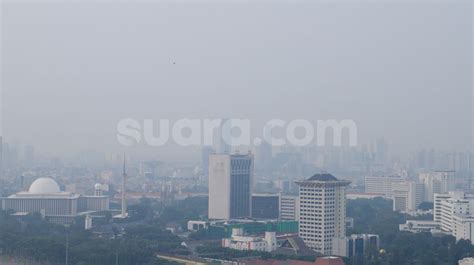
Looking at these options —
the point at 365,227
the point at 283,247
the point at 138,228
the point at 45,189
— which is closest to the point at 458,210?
the point at 365,227

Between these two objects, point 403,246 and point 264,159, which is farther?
point 264,159

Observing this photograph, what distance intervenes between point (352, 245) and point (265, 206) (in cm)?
347

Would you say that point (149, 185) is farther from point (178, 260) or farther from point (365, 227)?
point (178, 260)

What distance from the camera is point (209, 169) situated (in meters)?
11.0

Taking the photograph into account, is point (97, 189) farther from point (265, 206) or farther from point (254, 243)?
point (254, 243)

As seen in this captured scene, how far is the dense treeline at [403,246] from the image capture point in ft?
23.4

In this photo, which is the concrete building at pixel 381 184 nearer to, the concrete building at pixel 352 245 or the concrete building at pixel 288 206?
the concrete building at pixel 288 206

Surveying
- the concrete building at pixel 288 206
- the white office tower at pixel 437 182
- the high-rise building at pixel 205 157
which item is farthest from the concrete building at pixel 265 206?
the white office tower at pixel 437 182

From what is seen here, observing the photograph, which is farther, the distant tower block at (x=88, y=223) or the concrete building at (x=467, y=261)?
the distant tower block at (x=88, y=223)

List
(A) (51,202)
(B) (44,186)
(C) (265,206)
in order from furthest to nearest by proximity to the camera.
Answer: (B) (44,186)
(A) (51,202)
(C) (265,206)

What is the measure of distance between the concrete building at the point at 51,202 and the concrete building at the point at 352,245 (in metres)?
4.46

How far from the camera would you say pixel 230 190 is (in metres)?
11.1

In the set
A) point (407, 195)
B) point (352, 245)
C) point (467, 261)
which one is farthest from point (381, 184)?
point (467, 261)

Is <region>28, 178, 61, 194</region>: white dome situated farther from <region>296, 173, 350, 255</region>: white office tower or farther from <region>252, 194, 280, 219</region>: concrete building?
<region>296, 173, 350, 255</region>: white office tower
